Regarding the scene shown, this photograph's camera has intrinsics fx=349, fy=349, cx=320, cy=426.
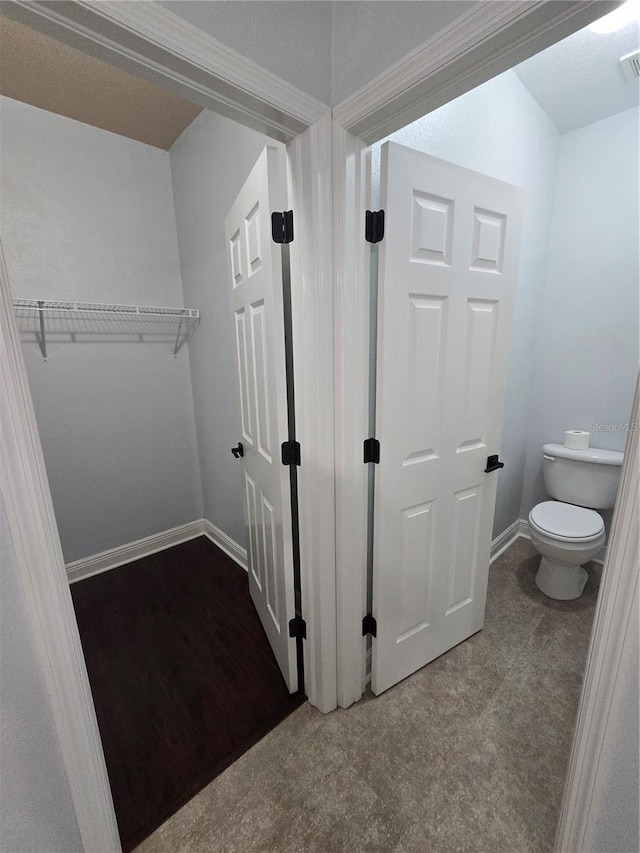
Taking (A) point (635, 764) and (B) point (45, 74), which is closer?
(A) point (635, 764)

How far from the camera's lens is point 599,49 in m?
1.52

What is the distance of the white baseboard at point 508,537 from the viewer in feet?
7.76

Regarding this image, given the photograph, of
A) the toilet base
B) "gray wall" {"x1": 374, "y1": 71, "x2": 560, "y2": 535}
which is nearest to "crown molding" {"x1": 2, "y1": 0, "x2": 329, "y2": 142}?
"gray wall" {"x1": 374, "y1": 71, "x2": 560, "y2": 535}

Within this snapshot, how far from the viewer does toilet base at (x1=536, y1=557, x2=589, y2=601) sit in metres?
1.98

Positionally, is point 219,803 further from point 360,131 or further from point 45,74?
point 45,74

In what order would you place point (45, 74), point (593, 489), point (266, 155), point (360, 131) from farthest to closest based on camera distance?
point (593, 489)
point (45, 74)
point (266, 155)
point (360, 131)

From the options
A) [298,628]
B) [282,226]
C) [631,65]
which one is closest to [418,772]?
[298,628]

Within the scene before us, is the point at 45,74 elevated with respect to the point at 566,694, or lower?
elevated

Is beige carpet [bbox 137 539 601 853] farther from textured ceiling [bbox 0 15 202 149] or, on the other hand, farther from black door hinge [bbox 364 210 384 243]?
textured ceiling [bbox 0 15 202 149]

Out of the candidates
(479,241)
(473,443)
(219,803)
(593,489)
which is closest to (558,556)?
(593,489)

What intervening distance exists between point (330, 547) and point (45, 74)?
247cm

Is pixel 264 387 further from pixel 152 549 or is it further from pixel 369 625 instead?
pixel 152 549

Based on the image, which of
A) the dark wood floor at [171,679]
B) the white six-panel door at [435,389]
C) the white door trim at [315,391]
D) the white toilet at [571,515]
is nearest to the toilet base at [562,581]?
the white toilet at [571,515]

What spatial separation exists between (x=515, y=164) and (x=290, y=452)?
1.90m
